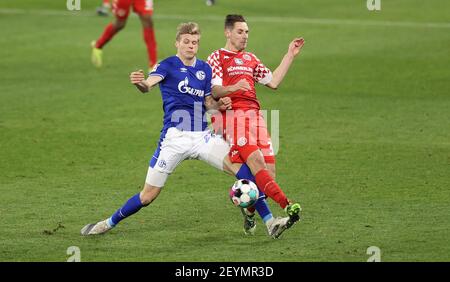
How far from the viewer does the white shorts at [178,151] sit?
10703 mm

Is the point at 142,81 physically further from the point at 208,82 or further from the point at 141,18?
the point at 141,18

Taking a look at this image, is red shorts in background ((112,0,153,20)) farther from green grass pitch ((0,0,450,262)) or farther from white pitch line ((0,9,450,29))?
white pitch line ((0,9,450,29))

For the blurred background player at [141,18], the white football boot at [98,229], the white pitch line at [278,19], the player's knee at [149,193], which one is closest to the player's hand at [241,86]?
the player's knee at [149,193]

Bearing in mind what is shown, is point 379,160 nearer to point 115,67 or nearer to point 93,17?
point 115,67

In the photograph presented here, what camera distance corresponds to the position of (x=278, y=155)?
49.2ft

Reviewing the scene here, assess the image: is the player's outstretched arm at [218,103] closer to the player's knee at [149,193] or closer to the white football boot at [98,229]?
the player's knee at [149,193]

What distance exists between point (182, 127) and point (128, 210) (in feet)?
3.27

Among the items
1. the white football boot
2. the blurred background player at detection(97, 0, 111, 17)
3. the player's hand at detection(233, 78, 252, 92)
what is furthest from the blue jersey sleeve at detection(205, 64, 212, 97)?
the blurred background player at detection(97, 0, 111, 17)

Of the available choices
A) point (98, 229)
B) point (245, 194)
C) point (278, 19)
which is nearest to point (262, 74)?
point (245, 194)

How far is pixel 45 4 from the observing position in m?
31.7

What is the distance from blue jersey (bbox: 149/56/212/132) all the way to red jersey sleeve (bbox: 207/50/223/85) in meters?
0.22

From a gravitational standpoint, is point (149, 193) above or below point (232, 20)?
below

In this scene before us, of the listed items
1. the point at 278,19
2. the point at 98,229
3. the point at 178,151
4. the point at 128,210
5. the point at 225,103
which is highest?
the point at 278,19

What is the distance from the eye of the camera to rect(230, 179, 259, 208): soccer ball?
10.5 meters
